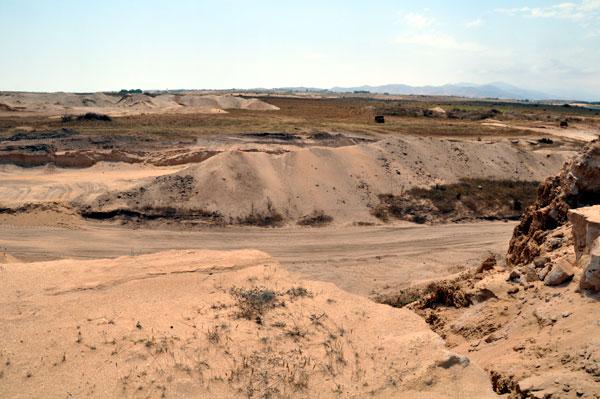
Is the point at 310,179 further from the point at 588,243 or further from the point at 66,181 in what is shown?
the point at 588,243

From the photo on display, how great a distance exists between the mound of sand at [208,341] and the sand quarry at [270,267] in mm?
48

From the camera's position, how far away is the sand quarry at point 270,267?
8609 mm

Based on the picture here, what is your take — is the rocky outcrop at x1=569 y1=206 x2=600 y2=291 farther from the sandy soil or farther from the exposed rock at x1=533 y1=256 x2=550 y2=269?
the sandy soil

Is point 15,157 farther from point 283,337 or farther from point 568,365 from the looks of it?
point 568,365

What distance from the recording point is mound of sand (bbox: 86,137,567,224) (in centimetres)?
2464

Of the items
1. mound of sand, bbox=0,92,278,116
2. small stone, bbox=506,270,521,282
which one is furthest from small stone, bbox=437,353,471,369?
mound of sand, bbox=0,92,278,116

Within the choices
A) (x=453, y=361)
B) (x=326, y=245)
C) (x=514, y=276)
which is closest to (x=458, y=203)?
(x=326, y=245)

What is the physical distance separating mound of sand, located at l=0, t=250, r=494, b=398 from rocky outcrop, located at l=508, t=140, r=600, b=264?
4.31 metres

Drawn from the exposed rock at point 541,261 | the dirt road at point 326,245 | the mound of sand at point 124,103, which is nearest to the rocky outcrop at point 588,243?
the exposed rock at point 541,261

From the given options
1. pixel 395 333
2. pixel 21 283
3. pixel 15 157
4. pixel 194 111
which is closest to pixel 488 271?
pixel 395 333

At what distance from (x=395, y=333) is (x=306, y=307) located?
2.34 metres

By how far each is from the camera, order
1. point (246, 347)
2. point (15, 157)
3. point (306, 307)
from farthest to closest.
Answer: point (15, 157)
point (306, 307)
point (246, 347)

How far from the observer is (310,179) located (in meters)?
26.7

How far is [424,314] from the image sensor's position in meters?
12.5
